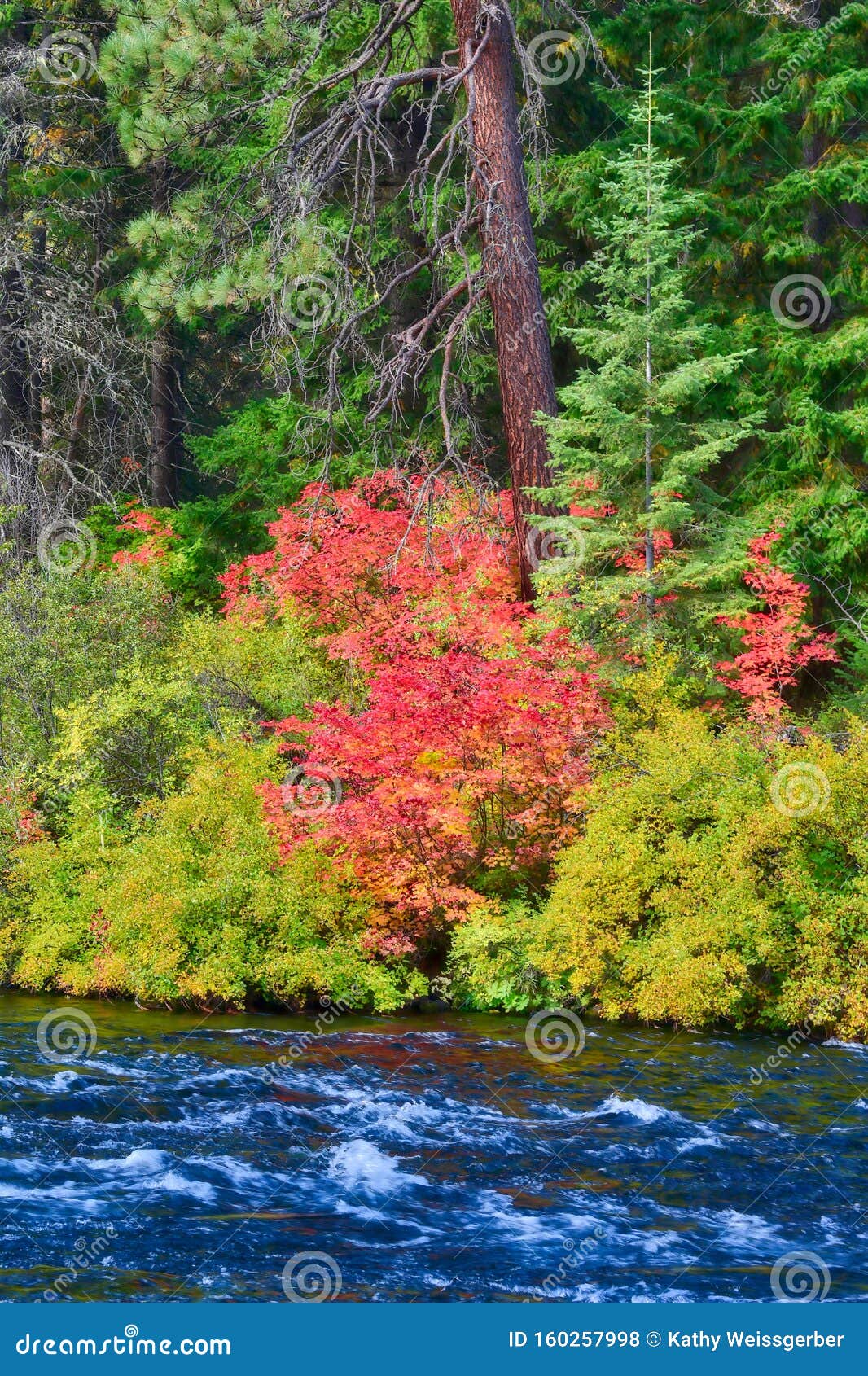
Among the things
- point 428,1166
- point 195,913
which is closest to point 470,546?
point 195,913

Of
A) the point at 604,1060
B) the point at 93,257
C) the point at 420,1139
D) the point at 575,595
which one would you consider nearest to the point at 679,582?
the point at 575,595

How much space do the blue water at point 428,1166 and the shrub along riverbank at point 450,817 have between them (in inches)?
34.4

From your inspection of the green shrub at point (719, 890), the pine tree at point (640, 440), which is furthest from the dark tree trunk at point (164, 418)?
the green shrub at point (719, 890)

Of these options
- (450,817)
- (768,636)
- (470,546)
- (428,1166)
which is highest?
(470,546)

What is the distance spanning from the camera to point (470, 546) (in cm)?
1412

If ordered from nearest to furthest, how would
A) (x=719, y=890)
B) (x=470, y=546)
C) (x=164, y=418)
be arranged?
Answer: 1. (x=719, y=890)
2. (x=470, y=546)
3. (x=164, y=418)

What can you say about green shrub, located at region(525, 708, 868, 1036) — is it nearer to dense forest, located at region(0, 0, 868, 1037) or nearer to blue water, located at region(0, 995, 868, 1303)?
dense forest, located at region(0, 0, 868, 1037)

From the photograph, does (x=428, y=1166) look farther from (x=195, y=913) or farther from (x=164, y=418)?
(x=164, y=418)

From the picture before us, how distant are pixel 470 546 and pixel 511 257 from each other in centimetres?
311

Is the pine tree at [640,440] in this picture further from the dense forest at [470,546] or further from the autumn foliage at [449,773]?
the autumn foliage at [449,773]

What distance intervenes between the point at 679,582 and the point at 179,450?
15.5 m

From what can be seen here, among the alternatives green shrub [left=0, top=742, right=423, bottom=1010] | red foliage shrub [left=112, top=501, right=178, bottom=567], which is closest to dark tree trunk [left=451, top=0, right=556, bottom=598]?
green shrub [left=0, top=742, right=423, bottom=1010]

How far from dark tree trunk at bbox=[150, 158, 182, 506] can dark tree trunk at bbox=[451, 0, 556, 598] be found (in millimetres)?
9376

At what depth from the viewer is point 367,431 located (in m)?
17.5
